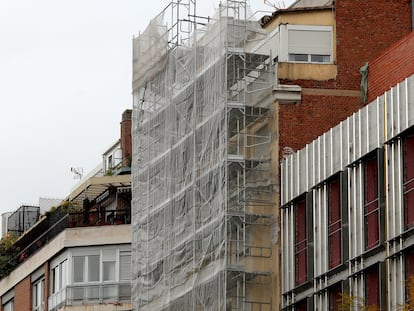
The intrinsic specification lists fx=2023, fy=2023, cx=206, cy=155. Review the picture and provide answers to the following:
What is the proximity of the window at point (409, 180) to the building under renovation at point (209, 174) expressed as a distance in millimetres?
9006

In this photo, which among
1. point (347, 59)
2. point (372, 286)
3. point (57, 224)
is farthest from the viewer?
point (57, 224)

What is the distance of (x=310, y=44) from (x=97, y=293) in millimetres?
15157

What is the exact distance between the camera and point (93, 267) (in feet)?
237

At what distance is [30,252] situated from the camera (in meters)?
78.8

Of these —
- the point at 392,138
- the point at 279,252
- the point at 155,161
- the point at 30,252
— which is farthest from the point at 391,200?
the point at 30,252

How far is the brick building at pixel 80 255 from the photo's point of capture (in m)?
71.9

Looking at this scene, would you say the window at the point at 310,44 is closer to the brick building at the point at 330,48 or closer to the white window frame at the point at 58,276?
the brick building at the point at 330,48

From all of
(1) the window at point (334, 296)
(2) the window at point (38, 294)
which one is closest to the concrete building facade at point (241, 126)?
(1) the window at point (334, 296)

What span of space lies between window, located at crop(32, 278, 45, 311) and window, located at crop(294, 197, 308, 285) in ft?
65.8

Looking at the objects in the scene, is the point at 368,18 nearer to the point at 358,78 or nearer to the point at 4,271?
the point at 358,78

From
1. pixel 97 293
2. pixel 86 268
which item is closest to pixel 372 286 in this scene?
pixel 97 293

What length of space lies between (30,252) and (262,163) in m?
21.0

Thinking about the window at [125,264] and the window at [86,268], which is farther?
the window at [86,268]

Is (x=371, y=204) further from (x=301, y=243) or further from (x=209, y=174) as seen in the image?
(x=209, y=174)
